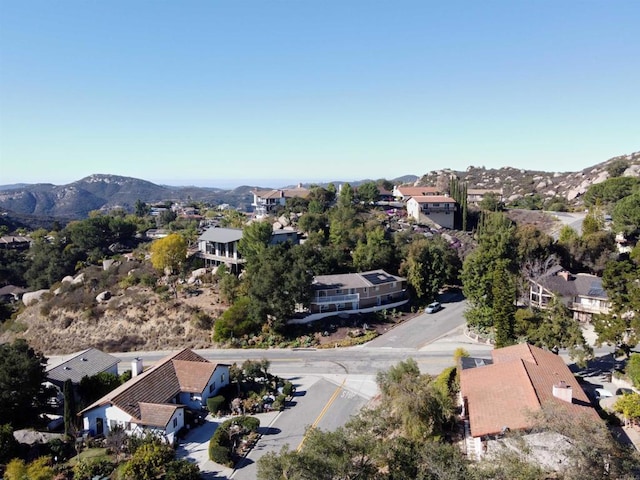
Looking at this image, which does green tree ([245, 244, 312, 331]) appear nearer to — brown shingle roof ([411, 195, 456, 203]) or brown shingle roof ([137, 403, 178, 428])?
brown shingle roof ([137, 403, 178, 428])

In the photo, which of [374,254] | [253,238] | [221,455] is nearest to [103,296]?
[253,238]

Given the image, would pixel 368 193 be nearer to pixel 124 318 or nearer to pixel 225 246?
pixel 225 246

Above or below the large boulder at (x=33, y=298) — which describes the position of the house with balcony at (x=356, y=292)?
above

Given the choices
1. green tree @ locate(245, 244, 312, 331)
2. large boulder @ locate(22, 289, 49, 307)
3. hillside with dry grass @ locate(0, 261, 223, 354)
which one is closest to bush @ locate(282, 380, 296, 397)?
green tree @ locate(245, 244, 312, 331)

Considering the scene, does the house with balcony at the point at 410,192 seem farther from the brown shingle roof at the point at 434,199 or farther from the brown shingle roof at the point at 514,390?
the brown shingle roof at the point at 514,390

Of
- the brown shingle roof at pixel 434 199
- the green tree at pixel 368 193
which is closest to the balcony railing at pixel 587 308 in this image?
the brown shingle roof at pixel 434 199

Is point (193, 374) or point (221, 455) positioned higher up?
point (193, 374)
